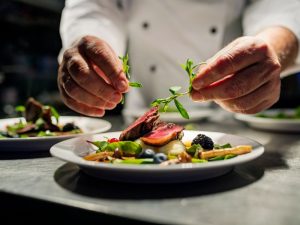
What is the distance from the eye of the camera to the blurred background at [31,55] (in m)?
4.03

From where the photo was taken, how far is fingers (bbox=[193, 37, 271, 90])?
116 centimetres

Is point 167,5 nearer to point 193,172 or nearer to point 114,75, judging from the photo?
point 114,75

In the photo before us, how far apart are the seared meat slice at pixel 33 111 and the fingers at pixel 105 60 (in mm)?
416

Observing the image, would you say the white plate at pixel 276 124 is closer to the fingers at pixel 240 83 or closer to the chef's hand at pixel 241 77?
the chef's hand at pixel 241 77

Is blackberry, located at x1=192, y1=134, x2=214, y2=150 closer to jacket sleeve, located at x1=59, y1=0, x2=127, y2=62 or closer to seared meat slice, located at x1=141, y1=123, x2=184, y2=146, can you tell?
seared meat slice, located at x1=141, y1=123, x2=184, y2=146

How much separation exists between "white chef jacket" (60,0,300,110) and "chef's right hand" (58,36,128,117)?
3.01ft

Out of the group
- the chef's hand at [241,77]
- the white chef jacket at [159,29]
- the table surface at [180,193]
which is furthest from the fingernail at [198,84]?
the white chef jacket at [159,29]

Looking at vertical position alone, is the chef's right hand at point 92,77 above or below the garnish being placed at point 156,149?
above

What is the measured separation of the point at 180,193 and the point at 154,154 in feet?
0.61

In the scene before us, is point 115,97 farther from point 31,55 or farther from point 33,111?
point 31,55

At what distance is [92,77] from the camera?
1.32 metres

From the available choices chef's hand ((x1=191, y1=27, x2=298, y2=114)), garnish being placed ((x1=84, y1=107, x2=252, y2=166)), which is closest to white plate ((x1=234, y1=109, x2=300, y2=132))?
chef's hand ((x1=191, y1=27, x2=298, y2=114))

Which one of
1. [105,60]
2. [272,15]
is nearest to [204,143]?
[105,60]

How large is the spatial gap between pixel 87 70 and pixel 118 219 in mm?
693
